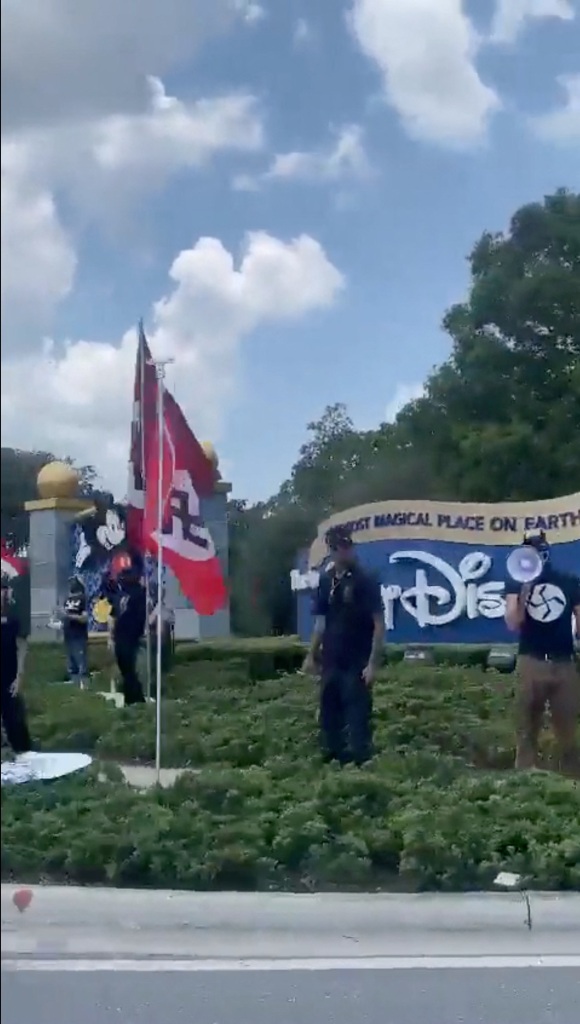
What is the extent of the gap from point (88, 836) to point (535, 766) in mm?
3124

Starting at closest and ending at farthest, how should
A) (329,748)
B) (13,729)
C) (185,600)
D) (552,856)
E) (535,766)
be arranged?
1. (13,729)
2. (185,600)
3. (329,748)
4. (552,856)
5. (535,766)

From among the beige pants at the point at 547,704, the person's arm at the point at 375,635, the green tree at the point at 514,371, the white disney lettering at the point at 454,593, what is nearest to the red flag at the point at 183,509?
the person's arm at the point at 375,635

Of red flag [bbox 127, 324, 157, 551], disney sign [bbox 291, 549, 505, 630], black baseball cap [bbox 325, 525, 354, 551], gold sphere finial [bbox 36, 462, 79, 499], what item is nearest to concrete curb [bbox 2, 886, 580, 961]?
gold sphere finial [bbox 36, 462, 79, 499]

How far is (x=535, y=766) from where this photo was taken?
553 cm

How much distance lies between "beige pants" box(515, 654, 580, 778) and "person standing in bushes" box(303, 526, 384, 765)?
1.35 metres

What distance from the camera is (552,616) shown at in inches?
216

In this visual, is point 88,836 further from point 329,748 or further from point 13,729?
point 329,748

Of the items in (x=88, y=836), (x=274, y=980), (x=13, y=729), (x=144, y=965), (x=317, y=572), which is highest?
(x=317, y=572)

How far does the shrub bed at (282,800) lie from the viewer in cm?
269

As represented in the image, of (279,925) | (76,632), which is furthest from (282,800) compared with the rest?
(76,632)

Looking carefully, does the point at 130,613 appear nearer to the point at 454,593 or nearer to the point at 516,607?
the point at 516,607

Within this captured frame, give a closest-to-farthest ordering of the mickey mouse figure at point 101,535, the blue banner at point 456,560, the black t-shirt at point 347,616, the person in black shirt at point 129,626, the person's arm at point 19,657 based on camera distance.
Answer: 1. the person's arm at point 19,657
2. the mickey mouse figure at point 101,535
3. the person in black shirt at point 129,626
4. the black t-shirt at point 347,616
5. the blue banner at point 456,560

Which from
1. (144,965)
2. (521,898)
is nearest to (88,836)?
(144,965)

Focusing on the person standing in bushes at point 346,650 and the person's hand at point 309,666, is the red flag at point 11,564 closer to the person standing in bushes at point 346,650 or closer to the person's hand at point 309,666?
the person standing in bushes at point 346,650
